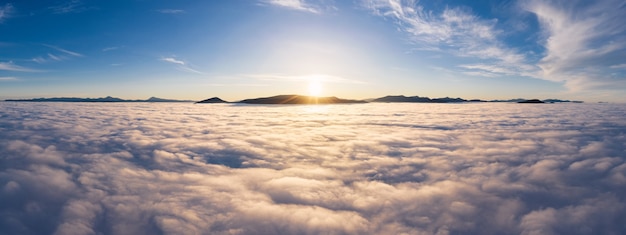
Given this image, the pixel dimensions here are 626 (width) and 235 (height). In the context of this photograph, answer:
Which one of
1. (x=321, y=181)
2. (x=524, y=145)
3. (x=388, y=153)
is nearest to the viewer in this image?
(x=321, y=181)

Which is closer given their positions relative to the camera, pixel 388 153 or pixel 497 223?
pixel 497 223

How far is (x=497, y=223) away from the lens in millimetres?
4277

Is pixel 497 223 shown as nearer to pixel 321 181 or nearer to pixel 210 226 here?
pixel 321 181

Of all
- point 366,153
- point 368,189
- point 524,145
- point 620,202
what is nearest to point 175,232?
point 368,189

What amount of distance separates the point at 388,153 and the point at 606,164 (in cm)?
575

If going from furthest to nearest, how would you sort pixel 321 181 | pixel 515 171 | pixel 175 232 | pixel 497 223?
pixel 515 171 < pixel 321 181 < pixel 497 223 < pixel 175 232

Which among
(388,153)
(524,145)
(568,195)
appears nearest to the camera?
(568,195)

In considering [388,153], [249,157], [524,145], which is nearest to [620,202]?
[388,153]

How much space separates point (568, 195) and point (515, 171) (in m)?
1.74

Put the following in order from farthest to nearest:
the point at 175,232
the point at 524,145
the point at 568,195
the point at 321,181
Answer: the point at 524,145
the point at 321,181
the point at 568,195
the point at 175,232

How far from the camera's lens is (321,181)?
20.7 ft

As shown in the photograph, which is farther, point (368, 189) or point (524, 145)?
point (524, 145)

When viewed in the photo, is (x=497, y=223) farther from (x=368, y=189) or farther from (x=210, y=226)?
(x=210, y=226)

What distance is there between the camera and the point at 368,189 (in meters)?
5.77
